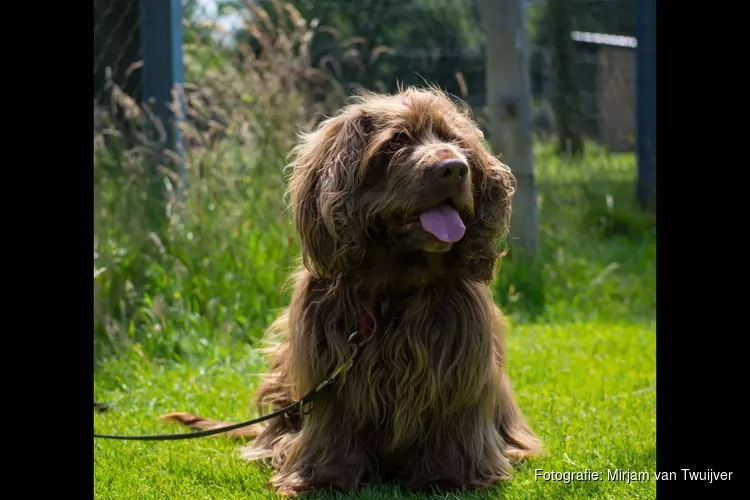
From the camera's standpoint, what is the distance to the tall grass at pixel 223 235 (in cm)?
569

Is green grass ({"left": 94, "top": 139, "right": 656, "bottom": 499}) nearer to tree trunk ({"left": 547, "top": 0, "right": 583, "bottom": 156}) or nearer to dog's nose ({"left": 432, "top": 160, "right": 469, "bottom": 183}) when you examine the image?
dog's nose ({"left": 432, "top": 160, "right": 469, "bottom": 183})

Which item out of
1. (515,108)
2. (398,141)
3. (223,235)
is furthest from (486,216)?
(515,108)

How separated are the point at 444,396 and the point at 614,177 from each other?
7.26 meters

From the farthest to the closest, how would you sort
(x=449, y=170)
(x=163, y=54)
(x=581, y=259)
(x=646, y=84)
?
(x=646, y=84)
(x=581, y=259)
(x=163, y=54)
(x=449, y=170)

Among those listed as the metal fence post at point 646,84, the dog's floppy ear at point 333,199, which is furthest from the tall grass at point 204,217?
the metal fence post at point 646,84

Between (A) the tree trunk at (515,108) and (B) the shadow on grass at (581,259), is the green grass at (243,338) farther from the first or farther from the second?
(A) the tree trunk at (515,108)

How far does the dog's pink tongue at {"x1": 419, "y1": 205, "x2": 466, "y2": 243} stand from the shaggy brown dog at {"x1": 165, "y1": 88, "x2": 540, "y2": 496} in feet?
0.12

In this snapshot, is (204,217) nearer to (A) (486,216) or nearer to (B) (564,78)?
(A) (486,216)

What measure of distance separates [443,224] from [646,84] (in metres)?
6.15

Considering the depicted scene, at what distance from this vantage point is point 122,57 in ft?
22.8

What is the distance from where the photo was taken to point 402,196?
312 centimetres

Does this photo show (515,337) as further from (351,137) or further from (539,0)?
(539,0)

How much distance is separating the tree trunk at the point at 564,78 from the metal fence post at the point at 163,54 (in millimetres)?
6243

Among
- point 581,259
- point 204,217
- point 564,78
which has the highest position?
point 564,78
